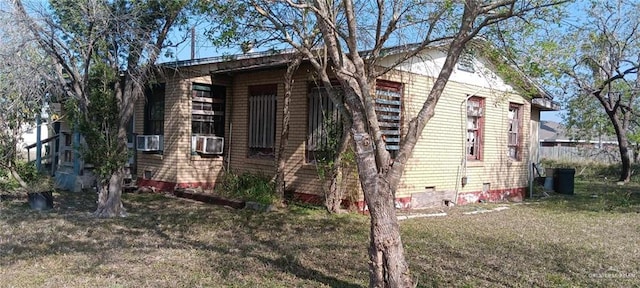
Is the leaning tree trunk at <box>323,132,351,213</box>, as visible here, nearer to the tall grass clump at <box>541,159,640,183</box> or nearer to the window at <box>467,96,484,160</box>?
the window at <box>467,96,484,160</box>

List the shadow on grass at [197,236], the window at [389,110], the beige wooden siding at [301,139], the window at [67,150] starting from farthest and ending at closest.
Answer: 1. the window at [67,150]
2. the beige wooden siding at [301,139]
3. the window at [389,110]
4. the shadow on grass at [197,236]

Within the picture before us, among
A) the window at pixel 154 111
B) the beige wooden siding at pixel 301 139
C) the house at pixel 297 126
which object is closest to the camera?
the house at pixel 297 126

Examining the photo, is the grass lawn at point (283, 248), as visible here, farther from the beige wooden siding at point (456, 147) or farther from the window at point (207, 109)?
the window at point (207, 109)

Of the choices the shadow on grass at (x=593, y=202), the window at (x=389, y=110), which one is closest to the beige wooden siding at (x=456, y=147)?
the window at (x=389, y=110)

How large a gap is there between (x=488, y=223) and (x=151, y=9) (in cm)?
764

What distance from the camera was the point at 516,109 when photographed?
15391 millimetres

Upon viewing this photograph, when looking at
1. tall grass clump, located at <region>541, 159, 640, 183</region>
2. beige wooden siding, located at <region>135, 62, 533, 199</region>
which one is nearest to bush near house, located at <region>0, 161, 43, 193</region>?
beige wooden siding, located at <region>135, 62, 533, 199</region>

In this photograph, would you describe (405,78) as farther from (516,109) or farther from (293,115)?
(516,109)

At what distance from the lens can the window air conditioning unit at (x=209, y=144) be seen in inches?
506

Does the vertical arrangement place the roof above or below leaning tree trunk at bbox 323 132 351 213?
above

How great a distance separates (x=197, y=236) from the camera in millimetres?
8039

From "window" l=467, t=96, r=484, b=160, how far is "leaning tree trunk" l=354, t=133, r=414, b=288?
31.3ft

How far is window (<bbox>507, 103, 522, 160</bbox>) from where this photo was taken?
599 inches

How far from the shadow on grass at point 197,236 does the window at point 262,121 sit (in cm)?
222
